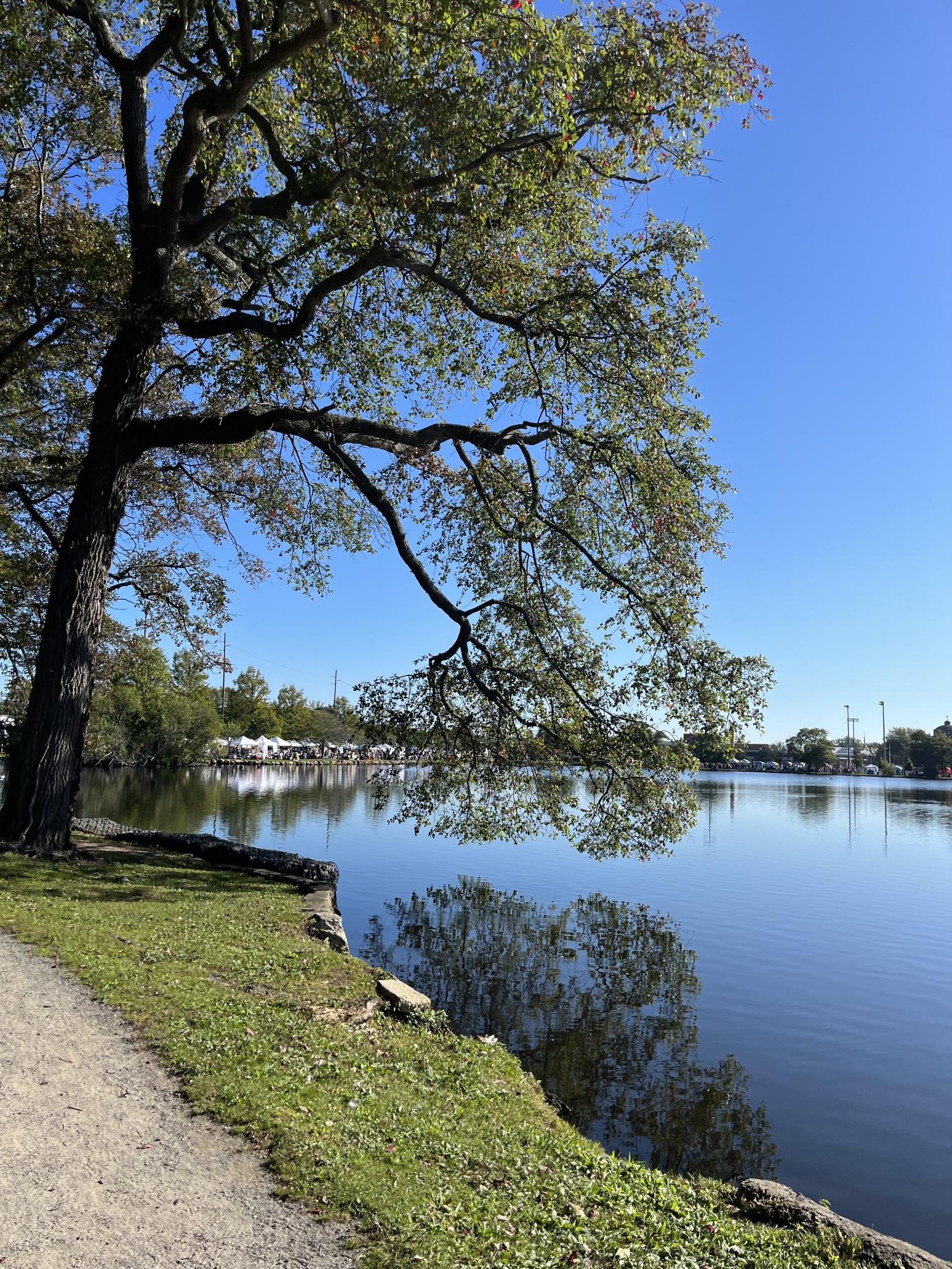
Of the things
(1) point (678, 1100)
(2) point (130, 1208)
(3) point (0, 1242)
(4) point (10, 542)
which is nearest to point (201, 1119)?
(2) point (130, 1208)

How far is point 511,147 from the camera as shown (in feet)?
35.4

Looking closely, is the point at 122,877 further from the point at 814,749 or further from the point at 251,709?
the point at 814,749

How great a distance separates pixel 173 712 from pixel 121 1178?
3178 inches

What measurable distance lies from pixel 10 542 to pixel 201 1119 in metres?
17.3

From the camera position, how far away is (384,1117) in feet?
17.8

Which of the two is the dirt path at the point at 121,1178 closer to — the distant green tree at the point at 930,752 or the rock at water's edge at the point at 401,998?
the rock at water's edge at the point at 401,998

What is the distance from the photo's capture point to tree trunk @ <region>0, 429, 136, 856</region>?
44.4 ft

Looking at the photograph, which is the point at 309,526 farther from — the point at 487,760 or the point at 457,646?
the point at 487,760

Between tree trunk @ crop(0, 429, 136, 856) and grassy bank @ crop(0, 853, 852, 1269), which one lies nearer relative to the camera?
grassy bank @ crop(0, 853, 852, 1269)

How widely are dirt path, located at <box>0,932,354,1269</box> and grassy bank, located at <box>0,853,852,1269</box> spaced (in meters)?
0.22

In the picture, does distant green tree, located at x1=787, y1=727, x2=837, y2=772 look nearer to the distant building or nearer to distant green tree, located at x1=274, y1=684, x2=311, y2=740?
the distant building

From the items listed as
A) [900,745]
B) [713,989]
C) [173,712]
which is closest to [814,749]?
[900,745]

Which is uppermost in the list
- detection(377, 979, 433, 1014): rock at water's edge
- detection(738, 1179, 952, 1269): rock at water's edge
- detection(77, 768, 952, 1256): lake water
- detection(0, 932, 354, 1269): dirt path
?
detection(0, 932, 354, 1269): dirt path

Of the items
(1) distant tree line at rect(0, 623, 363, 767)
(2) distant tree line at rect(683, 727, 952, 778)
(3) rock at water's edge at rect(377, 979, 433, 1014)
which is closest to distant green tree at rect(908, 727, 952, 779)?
(2) distant tree line at rect(683, 727, 952, 778)
